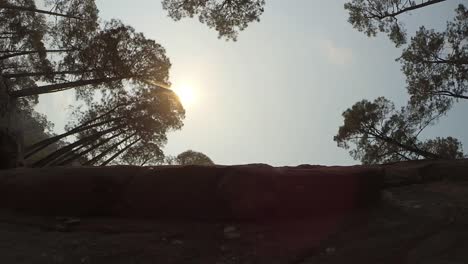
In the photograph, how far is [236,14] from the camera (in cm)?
1592

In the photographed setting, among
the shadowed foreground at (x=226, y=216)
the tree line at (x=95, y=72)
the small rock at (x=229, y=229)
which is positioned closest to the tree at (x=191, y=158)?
the tree line at (x=95, y=72)

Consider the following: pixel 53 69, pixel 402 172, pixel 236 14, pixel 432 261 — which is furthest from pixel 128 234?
pixel 53 69

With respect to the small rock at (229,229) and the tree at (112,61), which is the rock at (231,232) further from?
the tree at (112,61)

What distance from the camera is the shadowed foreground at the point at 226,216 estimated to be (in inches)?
232

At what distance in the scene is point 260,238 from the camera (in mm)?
6344

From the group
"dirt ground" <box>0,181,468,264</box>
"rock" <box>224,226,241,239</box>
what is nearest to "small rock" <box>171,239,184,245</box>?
"dirt ground" <box>0,181,468,264</box>

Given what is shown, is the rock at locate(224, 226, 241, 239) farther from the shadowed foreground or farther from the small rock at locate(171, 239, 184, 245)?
the small rock at locate(171, 239, 184, 245)

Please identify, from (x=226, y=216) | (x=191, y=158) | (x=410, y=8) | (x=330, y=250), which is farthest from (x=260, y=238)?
(x=191, y=158)

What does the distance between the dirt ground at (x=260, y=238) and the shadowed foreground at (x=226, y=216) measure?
2 centimetres

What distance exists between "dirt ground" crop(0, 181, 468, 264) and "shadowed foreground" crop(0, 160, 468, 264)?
0.05 ft

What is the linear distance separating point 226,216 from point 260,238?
853mm

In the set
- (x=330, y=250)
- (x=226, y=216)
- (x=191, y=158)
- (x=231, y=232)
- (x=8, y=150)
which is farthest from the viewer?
(x=191, y=158)

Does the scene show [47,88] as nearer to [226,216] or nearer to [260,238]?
[226,216]

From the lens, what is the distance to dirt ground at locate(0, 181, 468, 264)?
5695 millimetres
